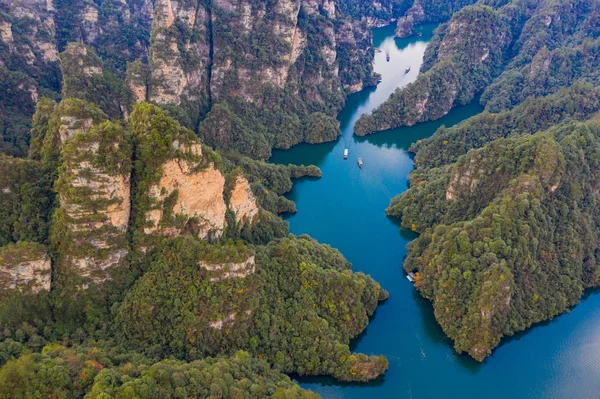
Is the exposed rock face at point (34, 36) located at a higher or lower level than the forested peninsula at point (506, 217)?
higher

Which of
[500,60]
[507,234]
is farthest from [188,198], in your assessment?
[500,60]

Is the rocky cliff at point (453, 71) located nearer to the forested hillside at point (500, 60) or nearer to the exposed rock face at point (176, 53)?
the forested hillside at point (500, 60)

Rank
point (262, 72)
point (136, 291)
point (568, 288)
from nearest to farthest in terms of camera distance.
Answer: point (136, 291)
point (568, 288)
point (262, 72)

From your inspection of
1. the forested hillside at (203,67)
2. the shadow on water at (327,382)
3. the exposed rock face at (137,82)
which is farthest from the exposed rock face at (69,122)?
the exposed rock face at (137,82)

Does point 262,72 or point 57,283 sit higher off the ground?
point 262,72

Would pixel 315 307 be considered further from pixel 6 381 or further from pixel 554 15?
→ pixel 554 15

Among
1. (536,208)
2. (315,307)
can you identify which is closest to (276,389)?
(315,307)
